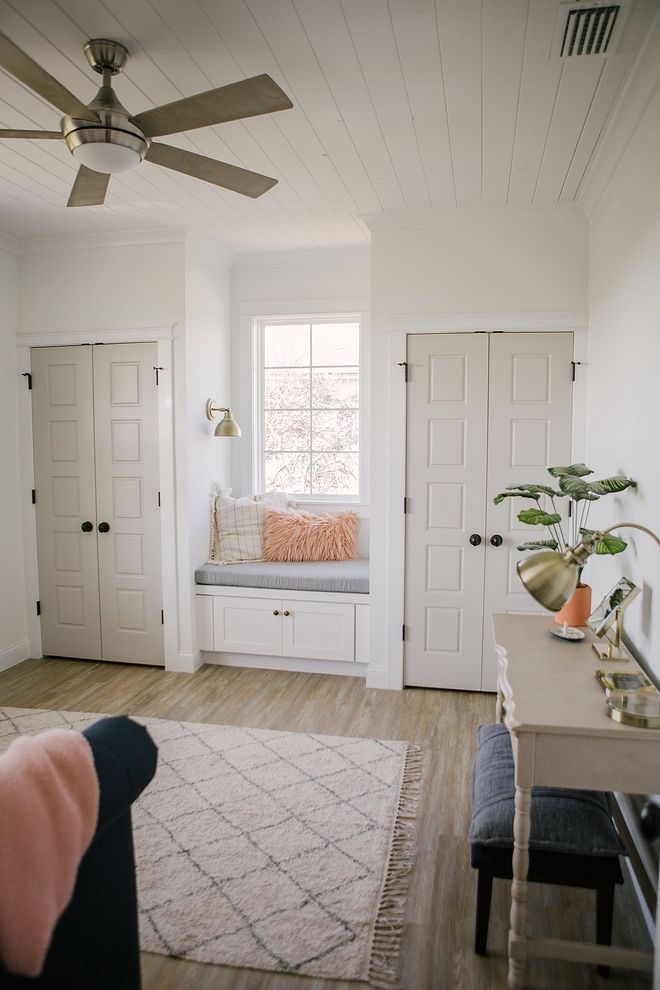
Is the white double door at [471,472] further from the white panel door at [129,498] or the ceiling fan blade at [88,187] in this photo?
the ceiling fan blade at [88,187]

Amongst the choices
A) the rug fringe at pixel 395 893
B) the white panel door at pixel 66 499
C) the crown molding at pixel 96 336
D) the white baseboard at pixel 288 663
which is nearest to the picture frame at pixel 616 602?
the rug fringe at pixel 395 893

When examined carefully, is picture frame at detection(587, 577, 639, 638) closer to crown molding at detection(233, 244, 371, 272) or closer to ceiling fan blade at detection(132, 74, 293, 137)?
ceiling fan blade at detection(132, 74, 293, 137)

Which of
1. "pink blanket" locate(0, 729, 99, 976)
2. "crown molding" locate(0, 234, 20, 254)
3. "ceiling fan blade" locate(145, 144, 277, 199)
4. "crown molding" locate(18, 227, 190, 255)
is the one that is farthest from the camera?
"crown molding" locate(0, 234, 20, 254)

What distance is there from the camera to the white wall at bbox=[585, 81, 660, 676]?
217 cm

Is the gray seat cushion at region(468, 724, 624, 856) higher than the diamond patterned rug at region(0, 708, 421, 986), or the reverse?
the gray seat cushion at region(468, 724, 624, 856)

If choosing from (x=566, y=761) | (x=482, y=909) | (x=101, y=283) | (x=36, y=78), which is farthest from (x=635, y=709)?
(x=101, y=283)

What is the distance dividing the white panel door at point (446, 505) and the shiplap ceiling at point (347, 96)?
→ 2.88 ft

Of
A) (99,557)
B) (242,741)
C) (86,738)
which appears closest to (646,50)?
(86,738)

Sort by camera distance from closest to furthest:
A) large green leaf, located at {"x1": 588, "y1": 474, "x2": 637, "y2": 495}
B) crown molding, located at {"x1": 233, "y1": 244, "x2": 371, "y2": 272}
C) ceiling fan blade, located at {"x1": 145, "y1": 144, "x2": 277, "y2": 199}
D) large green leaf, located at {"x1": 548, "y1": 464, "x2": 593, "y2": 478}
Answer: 1. ceiling fan blade, located at {"x1": 145, "y1": 144, "x2": 277, "y2": 199}
2. large green leaf, located at {"x1": 588, "y1": 474, "x2": 637, "y2": 495}
3. large green leaf, located at {"x1": 548, "y1": 464, "x2": 593, "y2": 478}
4. crown molding, located at {"x1": 233, "y1": 244, "x2": 371, "y2": 272}

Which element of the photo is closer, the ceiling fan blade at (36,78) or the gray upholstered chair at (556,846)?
the ceiling fan blade at (36,78)

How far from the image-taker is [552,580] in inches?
65.6

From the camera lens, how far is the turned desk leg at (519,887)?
1.67 metres

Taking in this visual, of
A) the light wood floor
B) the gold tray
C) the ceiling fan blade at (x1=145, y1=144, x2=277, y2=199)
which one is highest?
the ceiling fan blade at (x1=145, y1=144, x2=277, y2=199)

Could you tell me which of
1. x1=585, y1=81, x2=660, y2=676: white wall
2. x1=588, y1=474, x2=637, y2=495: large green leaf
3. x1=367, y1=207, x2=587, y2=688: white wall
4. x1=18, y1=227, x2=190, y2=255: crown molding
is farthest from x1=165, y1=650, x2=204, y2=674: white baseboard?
x1=588, y1=474, x2=637, y2=495: large green leaf
